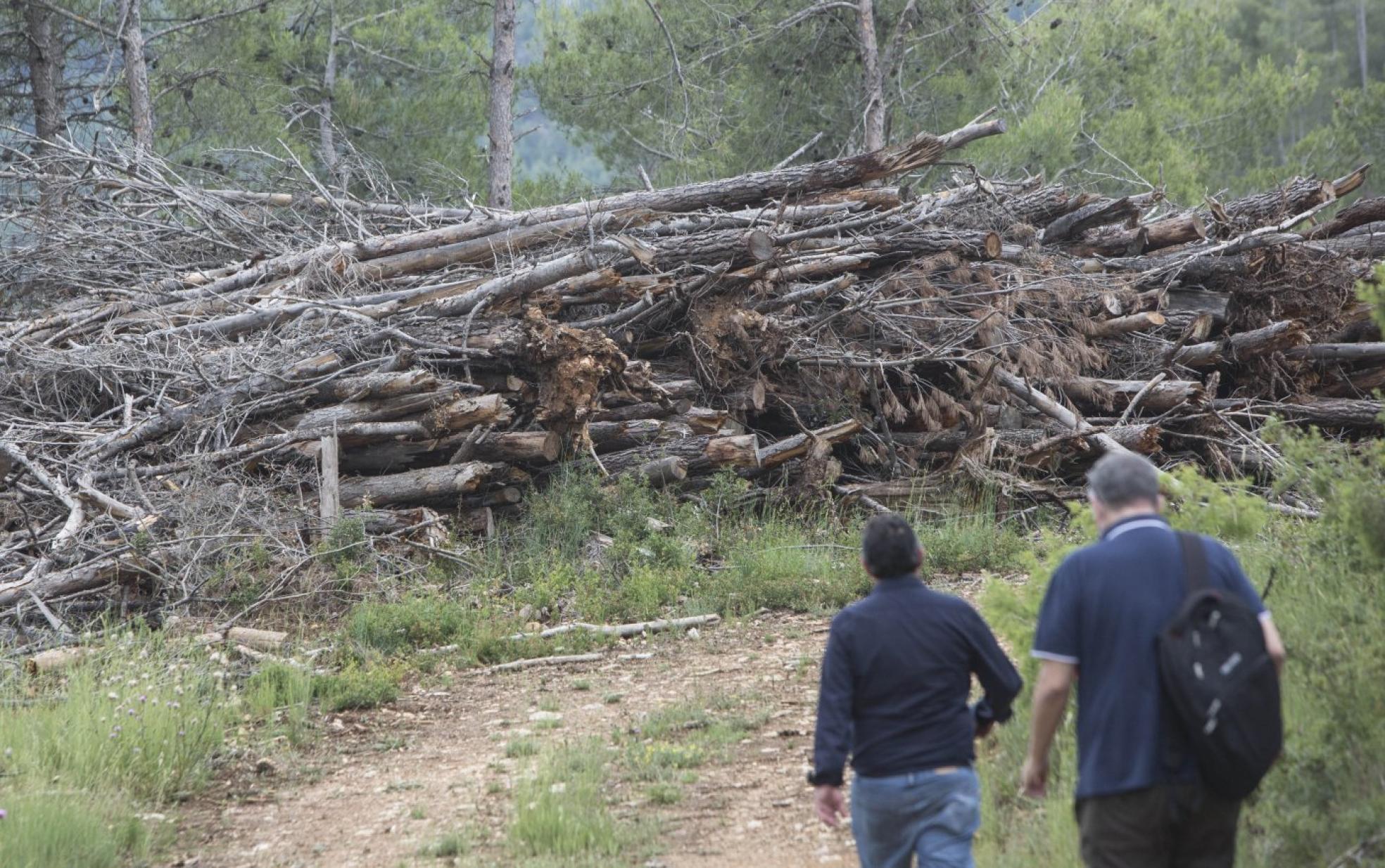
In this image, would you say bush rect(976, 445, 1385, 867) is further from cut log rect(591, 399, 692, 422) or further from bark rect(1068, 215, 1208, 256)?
bark rect(1068, 215, 1208, 256)

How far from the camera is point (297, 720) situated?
265 inches

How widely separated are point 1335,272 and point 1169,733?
10596 mm

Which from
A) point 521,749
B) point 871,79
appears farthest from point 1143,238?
point 521,749

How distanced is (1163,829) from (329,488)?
23.2 feet

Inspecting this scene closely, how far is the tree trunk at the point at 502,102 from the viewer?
52.5 ft

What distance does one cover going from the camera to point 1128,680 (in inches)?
120

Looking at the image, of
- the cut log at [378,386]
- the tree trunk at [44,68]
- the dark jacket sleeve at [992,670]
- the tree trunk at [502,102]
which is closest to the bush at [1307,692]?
the dark jacket sleeve at [992,670]

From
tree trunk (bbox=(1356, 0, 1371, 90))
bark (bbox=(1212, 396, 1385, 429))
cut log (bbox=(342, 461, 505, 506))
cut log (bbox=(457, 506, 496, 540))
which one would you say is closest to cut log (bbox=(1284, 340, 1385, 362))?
bark (bbox=(1212, 396, 1385, 429))

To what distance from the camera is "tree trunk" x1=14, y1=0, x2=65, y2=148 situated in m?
17.5

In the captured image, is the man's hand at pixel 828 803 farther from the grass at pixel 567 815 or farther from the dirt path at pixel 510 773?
the grass at pixel 567 815

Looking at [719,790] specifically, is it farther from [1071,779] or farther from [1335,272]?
[1335,272]

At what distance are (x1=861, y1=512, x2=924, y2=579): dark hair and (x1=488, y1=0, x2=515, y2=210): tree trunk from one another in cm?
1307

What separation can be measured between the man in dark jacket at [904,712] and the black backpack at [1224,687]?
671 millimetres

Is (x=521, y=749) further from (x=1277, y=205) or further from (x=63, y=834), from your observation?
(x=1277, y=205)
